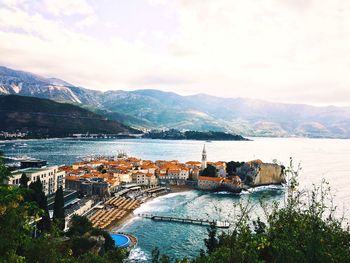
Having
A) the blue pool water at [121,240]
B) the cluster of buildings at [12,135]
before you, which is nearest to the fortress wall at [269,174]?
the blue pool water at [121,240]

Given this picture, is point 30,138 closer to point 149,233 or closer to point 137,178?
point 137,178

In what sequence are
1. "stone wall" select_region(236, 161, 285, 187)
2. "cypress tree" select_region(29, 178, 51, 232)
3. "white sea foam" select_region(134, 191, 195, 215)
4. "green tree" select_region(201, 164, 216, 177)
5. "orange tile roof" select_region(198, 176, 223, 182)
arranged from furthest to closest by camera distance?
"stone wall" select_region(236, 161, 285, 187) → "green tree" select_region(201, 164, 216, 177) → "orange tile roof" select_region(198, 176, 223, 182) → "white sea foam" select_region(134, 191, 195, 215) → "cypress tree" select_region(29, 178, 51, 232)

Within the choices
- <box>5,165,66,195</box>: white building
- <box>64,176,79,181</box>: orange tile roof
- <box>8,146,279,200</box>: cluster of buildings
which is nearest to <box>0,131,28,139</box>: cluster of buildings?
<box>8,146,279,200</box>: cluster of buildings

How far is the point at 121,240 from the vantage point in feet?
112

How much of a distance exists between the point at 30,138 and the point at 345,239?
611 ft

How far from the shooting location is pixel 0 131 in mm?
187625

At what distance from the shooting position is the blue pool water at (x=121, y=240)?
32.8 meters

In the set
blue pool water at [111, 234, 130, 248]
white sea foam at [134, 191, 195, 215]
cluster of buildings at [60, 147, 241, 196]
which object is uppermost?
cluster of buildings at [60, 147, 241, 196]

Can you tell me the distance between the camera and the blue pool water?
1290 inches

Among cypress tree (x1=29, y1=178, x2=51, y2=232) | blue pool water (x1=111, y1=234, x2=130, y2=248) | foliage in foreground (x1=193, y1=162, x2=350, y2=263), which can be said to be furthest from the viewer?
blue pool water (x1=111, y1=234, x2=130, y2=248)

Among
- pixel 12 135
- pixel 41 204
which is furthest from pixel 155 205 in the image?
pixel 12 135

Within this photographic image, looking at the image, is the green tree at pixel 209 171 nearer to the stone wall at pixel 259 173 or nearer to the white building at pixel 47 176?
the stone wall at pixel 259 173

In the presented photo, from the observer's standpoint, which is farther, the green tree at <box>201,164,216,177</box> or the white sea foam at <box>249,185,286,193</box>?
the green tree at <box>201,164,216,177</box>

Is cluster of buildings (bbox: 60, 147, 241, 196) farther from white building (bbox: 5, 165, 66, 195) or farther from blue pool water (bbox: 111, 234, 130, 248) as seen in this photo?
blue pool water (bbox: 111, 234, 130, 248)
